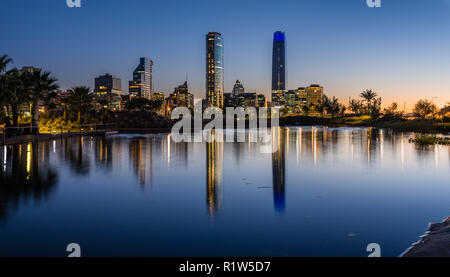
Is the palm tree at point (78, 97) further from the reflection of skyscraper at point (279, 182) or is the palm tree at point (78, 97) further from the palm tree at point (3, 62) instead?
the reflection of skyscraper at point (279, 182)

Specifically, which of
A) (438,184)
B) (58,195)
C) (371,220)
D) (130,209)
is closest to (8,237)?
(130,209)

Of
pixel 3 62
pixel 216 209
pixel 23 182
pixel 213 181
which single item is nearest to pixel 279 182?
pixel 213 181

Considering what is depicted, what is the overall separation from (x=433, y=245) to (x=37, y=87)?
39.1m

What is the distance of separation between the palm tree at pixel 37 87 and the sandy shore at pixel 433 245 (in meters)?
36.7

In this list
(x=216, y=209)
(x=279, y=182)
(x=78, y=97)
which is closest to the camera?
(x=216, y=209)

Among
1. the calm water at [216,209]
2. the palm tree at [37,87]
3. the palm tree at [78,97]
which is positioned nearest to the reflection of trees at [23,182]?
the calm water at [216,209]

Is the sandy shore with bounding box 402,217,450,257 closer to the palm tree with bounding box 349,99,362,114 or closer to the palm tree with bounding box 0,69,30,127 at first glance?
the palm tree with bounding box 0,69,30,127

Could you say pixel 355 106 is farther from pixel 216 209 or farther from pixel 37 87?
pixel 216 209

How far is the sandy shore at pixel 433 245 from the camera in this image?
515 cm

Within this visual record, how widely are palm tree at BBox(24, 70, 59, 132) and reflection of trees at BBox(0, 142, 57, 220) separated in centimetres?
2118

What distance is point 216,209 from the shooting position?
806 centimetres

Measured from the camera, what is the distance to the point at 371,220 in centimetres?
718

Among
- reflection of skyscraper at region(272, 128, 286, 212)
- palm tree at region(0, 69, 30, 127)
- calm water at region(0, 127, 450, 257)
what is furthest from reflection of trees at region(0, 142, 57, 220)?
palm tree at region(0, 69, 30, 127)
